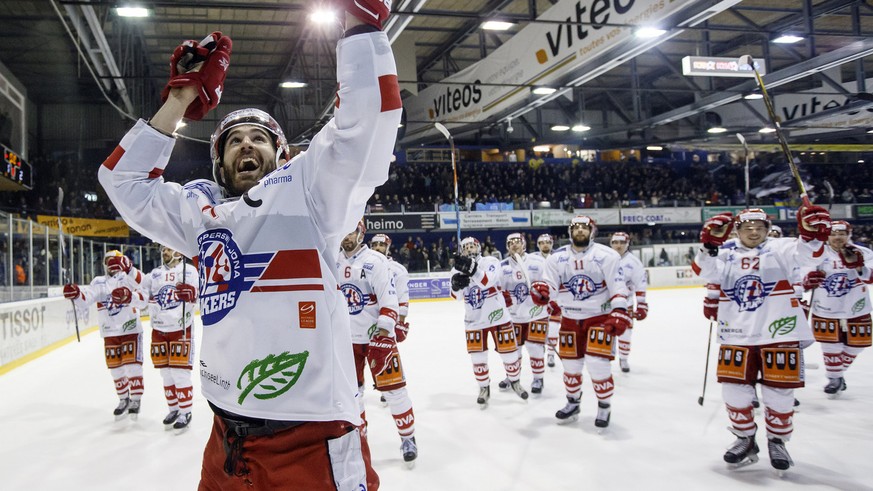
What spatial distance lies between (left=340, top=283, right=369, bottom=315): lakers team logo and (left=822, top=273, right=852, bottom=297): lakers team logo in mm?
5084

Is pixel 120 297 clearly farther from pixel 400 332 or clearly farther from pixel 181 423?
pixel 400 332

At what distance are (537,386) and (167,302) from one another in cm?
386

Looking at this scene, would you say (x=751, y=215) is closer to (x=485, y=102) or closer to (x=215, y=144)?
(x=215, y=144)

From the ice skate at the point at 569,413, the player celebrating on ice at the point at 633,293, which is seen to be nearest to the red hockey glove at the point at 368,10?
the ice skate at the point at 569,413

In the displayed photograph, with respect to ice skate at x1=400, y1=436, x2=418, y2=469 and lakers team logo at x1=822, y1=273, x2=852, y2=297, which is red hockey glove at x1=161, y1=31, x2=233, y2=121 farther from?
lakers team logo at x1=822, y1=273, x2=852, y2=297

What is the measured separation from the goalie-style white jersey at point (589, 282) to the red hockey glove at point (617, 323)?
0.15 metres

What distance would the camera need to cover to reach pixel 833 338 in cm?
651

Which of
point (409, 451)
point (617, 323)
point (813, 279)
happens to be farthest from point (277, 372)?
point (813, 279)

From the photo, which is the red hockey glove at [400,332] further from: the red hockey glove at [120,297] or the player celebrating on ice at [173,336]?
the red hockey glove at [120,297]

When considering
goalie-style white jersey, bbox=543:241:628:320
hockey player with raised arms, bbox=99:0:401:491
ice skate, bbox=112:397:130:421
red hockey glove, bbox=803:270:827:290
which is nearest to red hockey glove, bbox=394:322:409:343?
goalie-style white jersey, bbox=543:241:628:320

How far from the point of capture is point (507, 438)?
5.04 metres

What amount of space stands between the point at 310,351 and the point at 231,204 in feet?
1.49

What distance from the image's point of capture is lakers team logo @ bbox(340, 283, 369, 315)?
491 centimetres

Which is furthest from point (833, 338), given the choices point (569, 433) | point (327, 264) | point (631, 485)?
point (327, 264)
